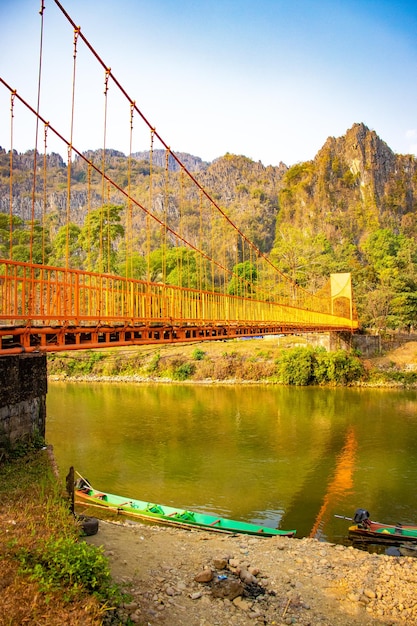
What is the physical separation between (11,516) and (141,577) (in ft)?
5.61

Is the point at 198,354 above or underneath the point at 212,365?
above

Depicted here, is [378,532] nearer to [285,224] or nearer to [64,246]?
[64,246]

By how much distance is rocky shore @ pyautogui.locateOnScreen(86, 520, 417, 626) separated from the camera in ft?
17.6

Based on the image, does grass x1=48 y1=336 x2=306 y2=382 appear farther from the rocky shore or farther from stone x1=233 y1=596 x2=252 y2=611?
stone x1=233 y1=596 x2=252 y2=611

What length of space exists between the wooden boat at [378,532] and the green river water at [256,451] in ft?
1.28

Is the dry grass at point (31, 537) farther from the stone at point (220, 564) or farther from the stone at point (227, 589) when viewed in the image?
the stone at point (220, 564)

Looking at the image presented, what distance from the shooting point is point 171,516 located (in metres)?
9.08

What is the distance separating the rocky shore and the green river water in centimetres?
203

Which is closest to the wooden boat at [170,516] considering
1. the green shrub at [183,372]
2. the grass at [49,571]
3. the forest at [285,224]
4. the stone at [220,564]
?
the stone at [220,564]

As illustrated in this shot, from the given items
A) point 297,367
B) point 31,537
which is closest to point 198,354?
point 297,367

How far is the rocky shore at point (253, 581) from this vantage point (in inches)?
211

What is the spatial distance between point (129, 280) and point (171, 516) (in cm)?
445

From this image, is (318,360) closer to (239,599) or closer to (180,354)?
(180,354)

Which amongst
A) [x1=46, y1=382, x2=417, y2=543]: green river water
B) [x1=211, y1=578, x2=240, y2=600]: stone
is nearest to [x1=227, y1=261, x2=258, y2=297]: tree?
[x1=46, y1=382, x2=417, y2=543]: green river water
